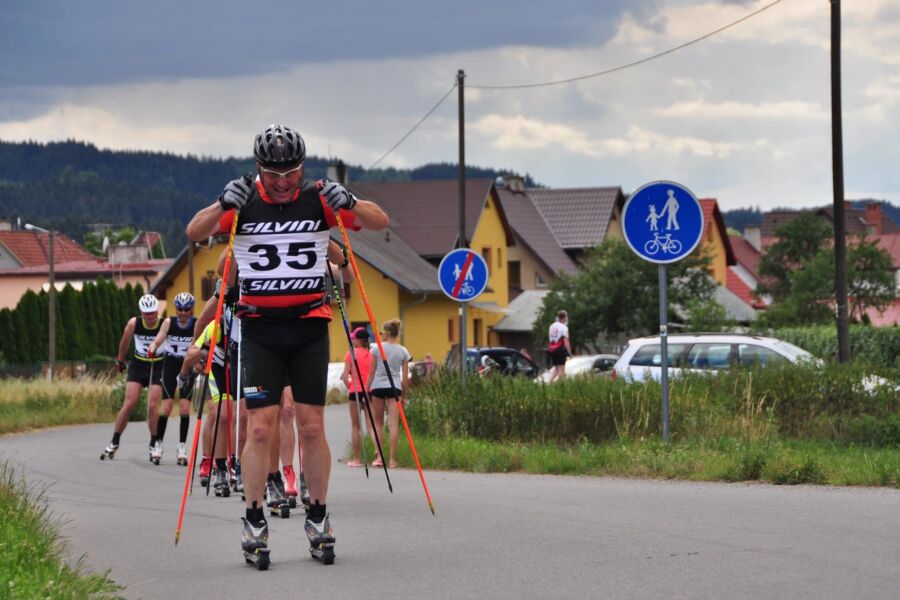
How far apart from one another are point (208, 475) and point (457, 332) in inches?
2142

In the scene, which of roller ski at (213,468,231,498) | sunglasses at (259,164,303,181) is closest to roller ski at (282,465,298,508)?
roller ski at (213,468,231,498)

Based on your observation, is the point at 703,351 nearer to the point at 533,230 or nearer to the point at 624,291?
the point at 624,291

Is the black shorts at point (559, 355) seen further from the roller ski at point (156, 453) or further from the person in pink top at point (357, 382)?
the roller ski at point (156, 453)

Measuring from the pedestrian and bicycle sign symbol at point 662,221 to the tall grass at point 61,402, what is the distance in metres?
16.1

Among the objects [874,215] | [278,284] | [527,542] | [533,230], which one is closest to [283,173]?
[278,284]

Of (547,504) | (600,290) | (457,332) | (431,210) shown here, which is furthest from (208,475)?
(431,210)

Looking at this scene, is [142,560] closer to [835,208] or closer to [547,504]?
[547,504]

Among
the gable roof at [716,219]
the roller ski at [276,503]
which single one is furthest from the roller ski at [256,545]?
the gable roof at [716,219]

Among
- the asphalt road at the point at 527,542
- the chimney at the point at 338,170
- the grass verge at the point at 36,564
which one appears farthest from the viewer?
the chimney at the point at 338,170

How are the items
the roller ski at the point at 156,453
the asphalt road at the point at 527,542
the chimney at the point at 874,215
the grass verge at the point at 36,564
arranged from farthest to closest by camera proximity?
1. the chimney at the point at 874,215
2. the roller ski at the point at 156,453
3. the asphalt road at the point at 527,542
4. the grass verge at the point at 36,564

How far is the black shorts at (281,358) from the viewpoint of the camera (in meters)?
8.28

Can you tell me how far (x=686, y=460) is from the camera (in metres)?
13.8

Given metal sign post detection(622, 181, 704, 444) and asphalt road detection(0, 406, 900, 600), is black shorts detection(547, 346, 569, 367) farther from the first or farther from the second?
asphalt road detection(0, 406, 900, 600)

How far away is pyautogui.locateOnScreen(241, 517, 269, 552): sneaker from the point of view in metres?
8.12
